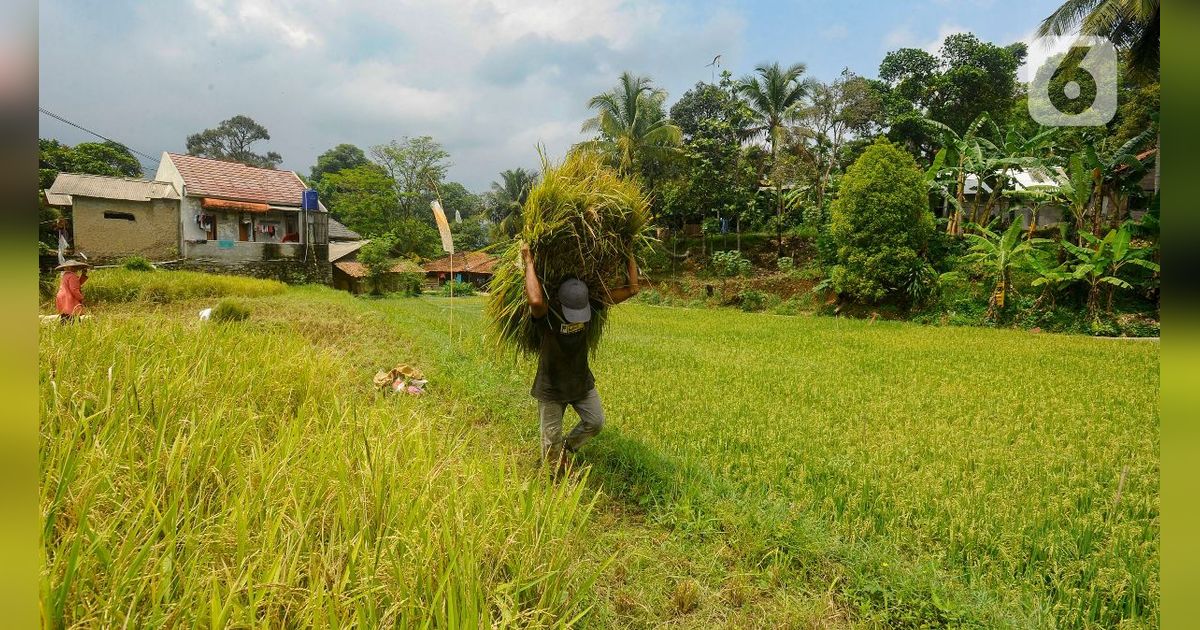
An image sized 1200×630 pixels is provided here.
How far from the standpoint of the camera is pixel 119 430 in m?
2.30

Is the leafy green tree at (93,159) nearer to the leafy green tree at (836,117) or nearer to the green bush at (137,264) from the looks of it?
the green bush at (137,264)

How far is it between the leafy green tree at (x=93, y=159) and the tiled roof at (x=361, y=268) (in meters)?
9.92

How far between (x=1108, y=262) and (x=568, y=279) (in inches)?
503

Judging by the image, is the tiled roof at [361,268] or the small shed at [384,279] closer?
the small shed at [384,279]

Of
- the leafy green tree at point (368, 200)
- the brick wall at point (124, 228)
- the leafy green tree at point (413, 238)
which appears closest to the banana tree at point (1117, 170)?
the brick wall at point (124, 228)

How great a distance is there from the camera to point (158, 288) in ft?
42.2

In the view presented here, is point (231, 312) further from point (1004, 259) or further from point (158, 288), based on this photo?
point (1004, 259)

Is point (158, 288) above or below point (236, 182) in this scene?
below

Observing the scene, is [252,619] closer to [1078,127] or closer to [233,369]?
[233,369]

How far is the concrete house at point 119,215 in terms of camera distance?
685 inches

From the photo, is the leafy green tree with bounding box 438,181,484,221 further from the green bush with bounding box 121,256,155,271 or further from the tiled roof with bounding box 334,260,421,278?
the green bush with bounding box 121,256,155,271

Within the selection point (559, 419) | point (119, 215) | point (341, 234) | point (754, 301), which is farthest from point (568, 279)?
point (341, 234)
